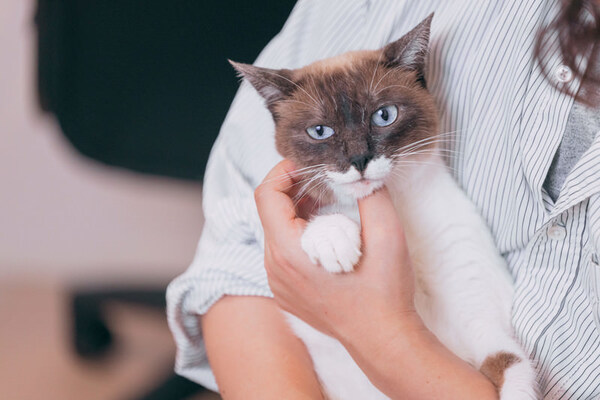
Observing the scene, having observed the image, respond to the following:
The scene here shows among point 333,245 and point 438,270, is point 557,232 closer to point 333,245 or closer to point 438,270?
point 438,270

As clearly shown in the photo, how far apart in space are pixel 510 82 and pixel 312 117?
411mm

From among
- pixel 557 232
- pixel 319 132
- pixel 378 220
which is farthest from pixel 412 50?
pixel 557 232

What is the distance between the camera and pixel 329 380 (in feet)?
4.22

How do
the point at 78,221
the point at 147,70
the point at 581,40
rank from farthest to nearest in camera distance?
the point at 78,221 → the point at 147,70 → the point at 581,40

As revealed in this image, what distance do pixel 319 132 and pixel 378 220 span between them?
0.24 meters

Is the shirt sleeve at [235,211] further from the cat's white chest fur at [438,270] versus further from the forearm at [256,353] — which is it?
the cat's white chest fur at [438,270]

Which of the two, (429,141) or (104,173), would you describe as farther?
(104,173)

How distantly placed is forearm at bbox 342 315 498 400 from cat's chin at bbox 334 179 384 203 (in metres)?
0.27

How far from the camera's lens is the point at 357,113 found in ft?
3.95

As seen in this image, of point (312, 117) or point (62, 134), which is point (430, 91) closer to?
point (312, 117)

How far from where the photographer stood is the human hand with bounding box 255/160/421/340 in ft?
3.69

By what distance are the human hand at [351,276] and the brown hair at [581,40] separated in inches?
16.6

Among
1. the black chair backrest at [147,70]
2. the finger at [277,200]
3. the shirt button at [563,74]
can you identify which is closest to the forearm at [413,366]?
the finger at [277,200]

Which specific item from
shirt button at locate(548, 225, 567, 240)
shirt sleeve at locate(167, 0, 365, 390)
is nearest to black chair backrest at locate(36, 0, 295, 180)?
shirt sleeve at locate(167, 0, 365, 390)
